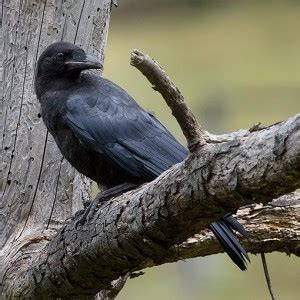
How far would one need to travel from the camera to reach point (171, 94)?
3756 millimetres

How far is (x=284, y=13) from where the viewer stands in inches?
447

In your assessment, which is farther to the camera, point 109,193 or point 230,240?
point 109,193

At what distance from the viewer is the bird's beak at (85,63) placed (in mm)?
5266

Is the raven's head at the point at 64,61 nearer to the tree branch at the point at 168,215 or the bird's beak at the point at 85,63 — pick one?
the bird's beak at the point at 85,63

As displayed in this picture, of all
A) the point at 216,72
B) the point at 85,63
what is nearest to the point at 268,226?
the point at 85,63

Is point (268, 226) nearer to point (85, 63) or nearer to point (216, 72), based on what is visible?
point (85, 63)

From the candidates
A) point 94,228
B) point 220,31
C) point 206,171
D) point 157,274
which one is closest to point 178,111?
point 206,171

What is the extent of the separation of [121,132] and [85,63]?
401 millimetres

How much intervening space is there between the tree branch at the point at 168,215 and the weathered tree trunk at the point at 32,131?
15 centimetres

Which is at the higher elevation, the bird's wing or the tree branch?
the bird's wing

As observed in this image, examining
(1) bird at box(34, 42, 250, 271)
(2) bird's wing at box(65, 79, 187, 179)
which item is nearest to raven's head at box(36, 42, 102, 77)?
(1) bird at box(34, 42, 250, 271)

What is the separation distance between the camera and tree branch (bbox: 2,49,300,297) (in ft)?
11.9

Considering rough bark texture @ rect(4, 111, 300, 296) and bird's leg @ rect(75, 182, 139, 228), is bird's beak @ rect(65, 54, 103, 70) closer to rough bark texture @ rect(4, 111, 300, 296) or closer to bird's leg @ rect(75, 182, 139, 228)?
bird's leg @ rect(75, 182, 139, 228)

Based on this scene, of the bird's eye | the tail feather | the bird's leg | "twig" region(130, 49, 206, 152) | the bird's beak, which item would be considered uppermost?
the bird's eye
